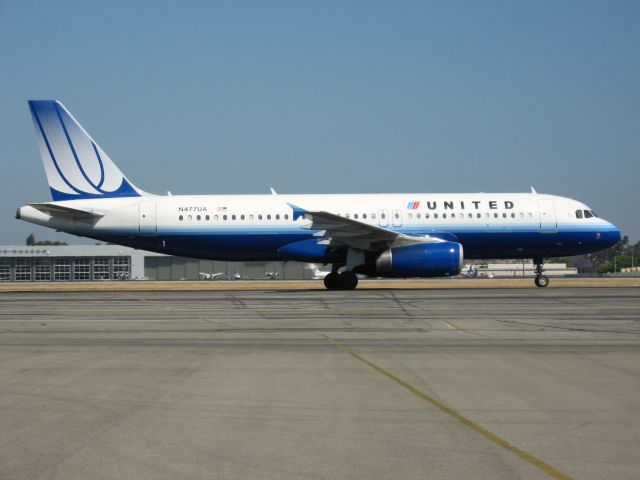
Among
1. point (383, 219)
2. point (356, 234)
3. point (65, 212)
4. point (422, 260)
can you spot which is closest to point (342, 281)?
point (356, 234)

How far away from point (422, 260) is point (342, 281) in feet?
13.6

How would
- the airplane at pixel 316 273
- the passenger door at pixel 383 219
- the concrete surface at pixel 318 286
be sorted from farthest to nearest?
the airplane at pixel 316 273 → the concrete surface at pixel 318 286 → the passenger door at pixel 383 219

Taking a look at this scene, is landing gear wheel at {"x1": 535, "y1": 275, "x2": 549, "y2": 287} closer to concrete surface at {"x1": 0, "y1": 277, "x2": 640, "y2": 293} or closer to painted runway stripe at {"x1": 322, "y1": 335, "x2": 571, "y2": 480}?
concrete surface at {"x1": 0, "y1": 277, "x2": 640, "y2": 293}

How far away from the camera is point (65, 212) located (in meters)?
34.2

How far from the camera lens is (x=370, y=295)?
29.1 m

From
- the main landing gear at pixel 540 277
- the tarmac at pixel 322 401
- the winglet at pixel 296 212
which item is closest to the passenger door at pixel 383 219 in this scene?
the winglet at pixel 296 212

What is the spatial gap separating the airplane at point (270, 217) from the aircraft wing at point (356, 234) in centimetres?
63

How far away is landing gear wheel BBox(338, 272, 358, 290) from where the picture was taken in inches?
1325

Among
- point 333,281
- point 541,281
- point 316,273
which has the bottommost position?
point 541,281

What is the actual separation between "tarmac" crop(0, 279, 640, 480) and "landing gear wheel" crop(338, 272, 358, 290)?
1580 cm

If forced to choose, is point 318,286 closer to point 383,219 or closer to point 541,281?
point 383,219

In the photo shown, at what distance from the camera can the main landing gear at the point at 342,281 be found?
33.7 m

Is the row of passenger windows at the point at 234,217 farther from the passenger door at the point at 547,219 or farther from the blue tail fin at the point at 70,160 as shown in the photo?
the passenger door at the point at 547,219

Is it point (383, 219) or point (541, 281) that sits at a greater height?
point (383, 219)
